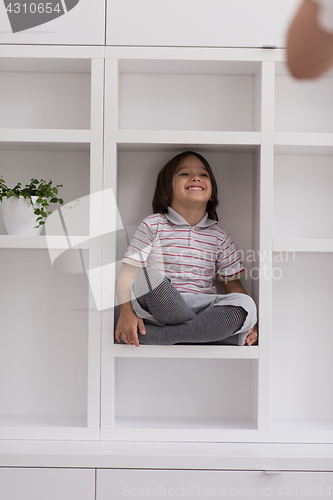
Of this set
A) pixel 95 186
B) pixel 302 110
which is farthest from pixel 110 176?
pixel 302 110

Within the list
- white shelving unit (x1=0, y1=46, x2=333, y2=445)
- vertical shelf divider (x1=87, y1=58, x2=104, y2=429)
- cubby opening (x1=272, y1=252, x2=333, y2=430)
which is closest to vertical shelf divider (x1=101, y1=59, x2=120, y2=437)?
vertical shelf divider (x1=87, y1=58, x2=104, y2=429)

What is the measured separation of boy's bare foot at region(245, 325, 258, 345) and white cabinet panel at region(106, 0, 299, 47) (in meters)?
0.78

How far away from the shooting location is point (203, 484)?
97 centimetres

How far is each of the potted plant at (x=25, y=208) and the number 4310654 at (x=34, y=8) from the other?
18.5 inches

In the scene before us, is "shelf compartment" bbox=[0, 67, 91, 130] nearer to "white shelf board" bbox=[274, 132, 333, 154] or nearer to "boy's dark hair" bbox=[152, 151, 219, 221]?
"boy's dark hair" bbox=[152, 151, 219, 221]

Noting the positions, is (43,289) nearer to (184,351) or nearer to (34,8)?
(184,351)

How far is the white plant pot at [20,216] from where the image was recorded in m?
1.11

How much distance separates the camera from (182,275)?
44.1 inches

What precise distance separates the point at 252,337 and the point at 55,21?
1.01m

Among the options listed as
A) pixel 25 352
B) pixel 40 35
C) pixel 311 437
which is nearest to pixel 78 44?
pixel 40 35

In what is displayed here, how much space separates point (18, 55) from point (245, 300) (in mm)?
905

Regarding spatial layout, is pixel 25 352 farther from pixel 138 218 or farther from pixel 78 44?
pixel 78 44

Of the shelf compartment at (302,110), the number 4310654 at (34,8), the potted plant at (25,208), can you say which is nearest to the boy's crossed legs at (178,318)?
the potted plant at (25,208)

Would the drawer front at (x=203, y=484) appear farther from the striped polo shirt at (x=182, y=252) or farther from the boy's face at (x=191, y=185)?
the boy's face at (x=191, y=185)
